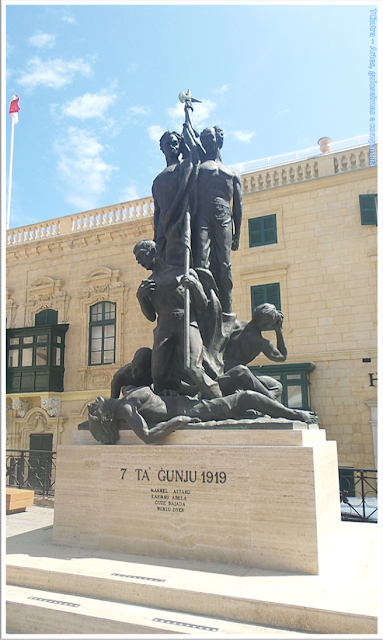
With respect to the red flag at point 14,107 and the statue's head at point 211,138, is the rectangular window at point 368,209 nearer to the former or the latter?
the statue's head at point 211,138

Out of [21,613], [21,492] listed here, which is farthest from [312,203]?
[21,613]

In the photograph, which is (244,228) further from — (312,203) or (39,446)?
(39,446)

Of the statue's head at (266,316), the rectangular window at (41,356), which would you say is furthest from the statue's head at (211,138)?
the rectangular window at (41,356)

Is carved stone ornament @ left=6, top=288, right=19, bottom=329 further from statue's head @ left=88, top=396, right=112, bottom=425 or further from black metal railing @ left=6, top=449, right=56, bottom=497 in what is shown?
statue's head @ left=88, top=396, right=112, bottom=425

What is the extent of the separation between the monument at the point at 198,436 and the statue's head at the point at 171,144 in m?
0.02

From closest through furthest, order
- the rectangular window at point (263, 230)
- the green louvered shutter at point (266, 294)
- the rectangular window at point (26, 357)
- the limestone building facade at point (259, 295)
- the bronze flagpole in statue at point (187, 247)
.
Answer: the bronze flagpole in statue at point (187, 247) < the limestone building facade at point (259, 295) < the green louvered shutter at point (266, 294) < the rectangular window at point (263, 230) < the rectangular window at point (26, 357)

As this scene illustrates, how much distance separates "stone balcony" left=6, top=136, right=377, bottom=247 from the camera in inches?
757

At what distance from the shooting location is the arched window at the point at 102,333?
2247 centimetres

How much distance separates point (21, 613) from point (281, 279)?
56.0ft

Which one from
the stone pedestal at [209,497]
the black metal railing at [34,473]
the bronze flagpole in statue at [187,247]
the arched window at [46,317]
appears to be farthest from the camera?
the arched window at [46,317]

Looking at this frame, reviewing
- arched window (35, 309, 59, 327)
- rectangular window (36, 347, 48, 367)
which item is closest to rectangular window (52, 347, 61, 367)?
rectangular window (36, 347, 48, 367)

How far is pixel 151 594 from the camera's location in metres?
3.69

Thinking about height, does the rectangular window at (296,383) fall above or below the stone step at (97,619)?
above

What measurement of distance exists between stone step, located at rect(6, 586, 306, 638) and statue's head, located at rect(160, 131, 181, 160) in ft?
16.6
